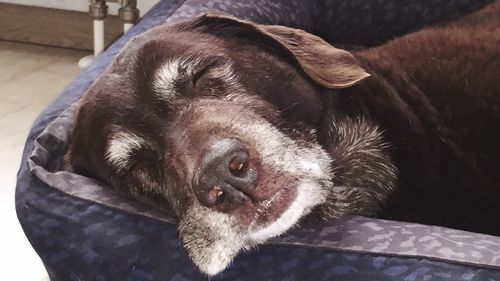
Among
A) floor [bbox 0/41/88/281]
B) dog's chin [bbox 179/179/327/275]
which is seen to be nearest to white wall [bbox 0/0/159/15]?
floor [bbox 0/41/88/281]

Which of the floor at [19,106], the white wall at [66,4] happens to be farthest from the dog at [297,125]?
the white wall at [66,4]

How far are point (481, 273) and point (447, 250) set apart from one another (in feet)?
0.25

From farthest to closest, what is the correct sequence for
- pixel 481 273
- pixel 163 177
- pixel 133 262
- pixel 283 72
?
pixel 283 72 → pixel 163 177 → pixel 133 262 → pixel 481 273

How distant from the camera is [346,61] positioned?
5.66 feet

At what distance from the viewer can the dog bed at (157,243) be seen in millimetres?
1308

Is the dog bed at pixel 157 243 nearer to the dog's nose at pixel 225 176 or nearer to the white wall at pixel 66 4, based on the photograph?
the dog's nose at pixel 225 176

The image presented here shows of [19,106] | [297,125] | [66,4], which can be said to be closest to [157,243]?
[297,125]

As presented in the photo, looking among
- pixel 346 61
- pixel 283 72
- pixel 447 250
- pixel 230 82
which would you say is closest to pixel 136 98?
pixel 230 82

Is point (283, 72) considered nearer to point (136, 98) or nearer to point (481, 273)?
point (136, 98)

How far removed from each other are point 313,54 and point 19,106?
201 cm

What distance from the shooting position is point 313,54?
5.67 ft

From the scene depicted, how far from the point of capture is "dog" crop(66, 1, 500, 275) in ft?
4.80

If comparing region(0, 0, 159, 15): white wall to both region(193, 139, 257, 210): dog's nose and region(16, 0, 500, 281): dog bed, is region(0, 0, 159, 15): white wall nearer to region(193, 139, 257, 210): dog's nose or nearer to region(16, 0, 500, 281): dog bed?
region(16, 0, 500, 281): dog bed

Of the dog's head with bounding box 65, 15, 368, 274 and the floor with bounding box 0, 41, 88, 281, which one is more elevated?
the dog's head with bounding box 65, 15, 368, 274
